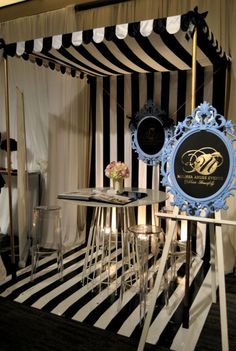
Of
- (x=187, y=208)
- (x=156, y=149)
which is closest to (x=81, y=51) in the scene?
(x=156, y=149)

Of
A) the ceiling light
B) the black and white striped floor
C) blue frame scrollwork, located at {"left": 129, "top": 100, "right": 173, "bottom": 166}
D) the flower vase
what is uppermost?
the ceiling light

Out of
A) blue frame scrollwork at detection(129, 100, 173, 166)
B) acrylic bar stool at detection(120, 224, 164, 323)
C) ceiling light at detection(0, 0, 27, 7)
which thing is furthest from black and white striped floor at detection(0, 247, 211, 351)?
ceiling light at detection(0, 0, 27, 7)

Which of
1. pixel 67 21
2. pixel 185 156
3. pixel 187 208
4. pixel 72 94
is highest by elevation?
pixel 67 21

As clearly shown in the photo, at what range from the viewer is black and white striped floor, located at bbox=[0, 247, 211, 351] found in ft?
7.47

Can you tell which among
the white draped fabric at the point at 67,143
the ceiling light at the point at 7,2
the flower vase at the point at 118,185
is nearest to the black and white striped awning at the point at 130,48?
the white draped fabric at the point at 67,143

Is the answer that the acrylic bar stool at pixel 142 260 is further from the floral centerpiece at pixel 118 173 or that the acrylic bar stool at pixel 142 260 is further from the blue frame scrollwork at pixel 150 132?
the blue frame scrollwork at pixel 150 132

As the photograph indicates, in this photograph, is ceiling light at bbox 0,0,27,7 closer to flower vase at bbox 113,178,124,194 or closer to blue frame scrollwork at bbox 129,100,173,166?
blue frame scrollwork at bbox 129,100,173,166

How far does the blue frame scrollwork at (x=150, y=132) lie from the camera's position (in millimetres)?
3744

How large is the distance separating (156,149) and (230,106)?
953 mm

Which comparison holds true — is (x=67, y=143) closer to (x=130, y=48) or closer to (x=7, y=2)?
(x=130, y=48)

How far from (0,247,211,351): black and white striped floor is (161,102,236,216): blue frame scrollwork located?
0.93 meters

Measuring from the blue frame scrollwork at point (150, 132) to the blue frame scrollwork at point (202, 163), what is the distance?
1736 millimetres

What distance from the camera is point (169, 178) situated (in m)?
2.04

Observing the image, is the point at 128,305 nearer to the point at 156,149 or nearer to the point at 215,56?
the point at 156,149
